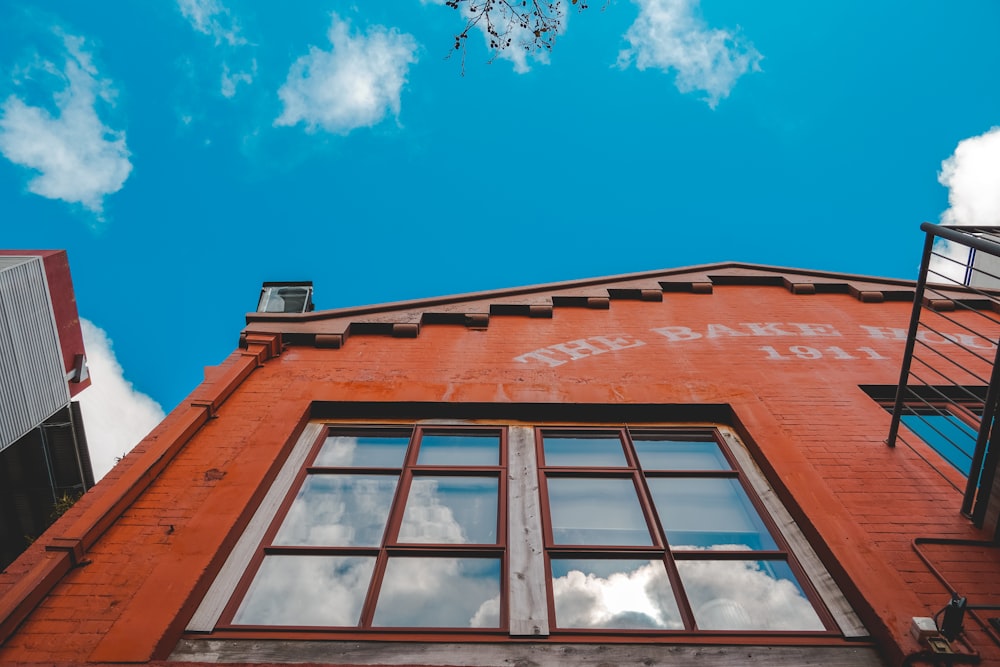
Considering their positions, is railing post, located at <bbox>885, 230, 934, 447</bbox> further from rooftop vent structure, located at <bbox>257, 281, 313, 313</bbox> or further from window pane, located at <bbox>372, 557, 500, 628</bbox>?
rooftop vent structure, located at <bbox>257, 281, 313, 313</bbox>

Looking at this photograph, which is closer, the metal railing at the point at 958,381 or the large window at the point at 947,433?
the metal railing at the point at 958,381

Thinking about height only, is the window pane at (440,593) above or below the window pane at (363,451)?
below

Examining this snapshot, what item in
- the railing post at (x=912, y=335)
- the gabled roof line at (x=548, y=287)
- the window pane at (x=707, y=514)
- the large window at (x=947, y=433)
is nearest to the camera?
the window pane at (x=707, y=514)

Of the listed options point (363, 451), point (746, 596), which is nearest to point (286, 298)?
point (363, 451)

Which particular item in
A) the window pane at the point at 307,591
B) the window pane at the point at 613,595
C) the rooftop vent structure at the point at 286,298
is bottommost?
the window pane at the point at 307,591

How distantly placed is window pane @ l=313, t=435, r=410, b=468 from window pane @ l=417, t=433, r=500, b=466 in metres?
0.20

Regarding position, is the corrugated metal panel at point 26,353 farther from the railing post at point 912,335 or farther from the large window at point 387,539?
the railing post at point 912,335

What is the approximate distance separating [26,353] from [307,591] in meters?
16.6

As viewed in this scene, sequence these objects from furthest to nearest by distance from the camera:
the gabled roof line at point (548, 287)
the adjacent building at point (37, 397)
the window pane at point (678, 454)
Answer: the adjacent building at point (37, 397) < the gabled roof line at point (548, 287) < the window pane at point (678, 454)

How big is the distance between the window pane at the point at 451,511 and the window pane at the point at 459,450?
0.94 ft

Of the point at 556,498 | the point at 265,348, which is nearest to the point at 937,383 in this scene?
the point at 556,498

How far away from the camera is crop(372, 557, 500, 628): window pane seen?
3.79 metres

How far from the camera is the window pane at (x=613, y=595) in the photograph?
3783 mm

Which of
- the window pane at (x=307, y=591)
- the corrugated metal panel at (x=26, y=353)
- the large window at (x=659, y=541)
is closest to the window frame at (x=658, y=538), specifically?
the large window at (x=659, y=541)
